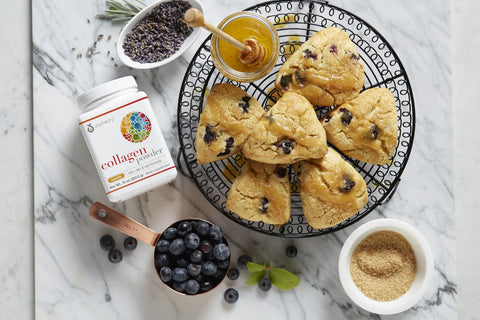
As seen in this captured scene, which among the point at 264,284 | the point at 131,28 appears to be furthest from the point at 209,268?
the point at 131,28

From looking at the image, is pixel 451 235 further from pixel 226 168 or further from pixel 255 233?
pixel 226 168

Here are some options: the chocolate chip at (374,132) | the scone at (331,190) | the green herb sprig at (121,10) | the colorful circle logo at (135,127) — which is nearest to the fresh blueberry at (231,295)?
the scone at (331,190)

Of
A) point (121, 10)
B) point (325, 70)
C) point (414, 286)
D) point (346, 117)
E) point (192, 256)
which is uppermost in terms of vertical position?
point (325, 70)

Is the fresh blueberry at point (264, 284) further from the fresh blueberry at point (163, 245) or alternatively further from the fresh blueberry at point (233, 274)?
the fresh blueberry at point (163, 245)

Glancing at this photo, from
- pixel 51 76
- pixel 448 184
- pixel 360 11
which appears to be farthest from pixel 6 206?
pixel 448 184

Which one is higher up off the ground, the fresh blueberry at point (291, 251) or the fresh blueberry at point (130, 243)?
the fresh blueberry at point (291, 251)

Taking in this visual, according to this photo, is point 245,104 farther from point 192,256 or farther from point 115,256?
point 115,256
